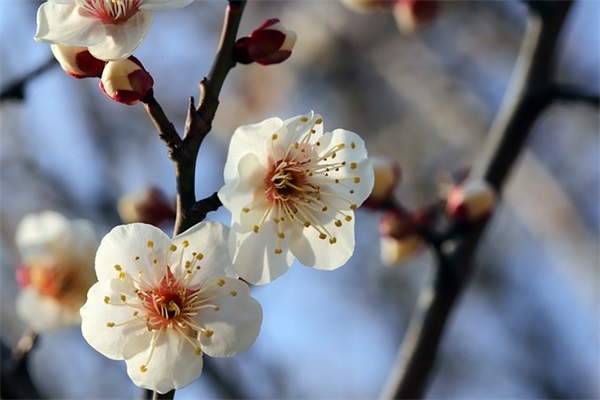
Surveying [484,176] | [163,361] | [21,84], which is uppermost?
[163,361]

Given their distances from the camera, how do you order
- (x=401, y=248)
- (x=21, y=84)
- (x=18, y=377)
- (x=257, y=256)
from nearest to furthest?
(x=257, y=256), (x=18, y=377), (x=21, y=84), (x=401, y=248)

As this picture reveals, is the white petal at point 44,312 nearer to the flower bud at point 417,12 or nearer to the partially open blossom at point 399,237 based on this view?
the partially open blossom at point 399,237

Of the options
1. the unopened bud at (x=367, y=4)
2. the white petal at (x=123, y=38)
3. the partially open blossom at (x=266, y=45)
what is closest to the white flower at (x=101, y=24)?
the white petal at (x=123, y=38)

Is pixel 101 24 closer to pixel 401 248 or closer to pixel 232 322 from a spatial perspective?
pixel 232 322

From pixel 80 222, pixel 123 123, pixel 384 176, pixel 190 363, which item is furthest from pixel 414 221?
pixel 123 123

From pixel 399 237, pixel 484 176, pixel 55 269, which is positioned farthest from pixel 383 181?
pixel 55 269

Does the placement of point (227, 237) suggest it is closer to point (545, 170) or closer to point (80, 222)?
point (80, 222)

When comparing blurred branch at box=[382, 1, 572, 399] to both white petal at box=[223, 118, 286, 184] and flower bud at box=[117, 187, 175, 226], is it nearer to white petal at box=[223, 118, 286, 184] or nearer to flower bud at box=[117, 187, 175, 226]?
flower bud at box=[117, 187, 175, 226]
